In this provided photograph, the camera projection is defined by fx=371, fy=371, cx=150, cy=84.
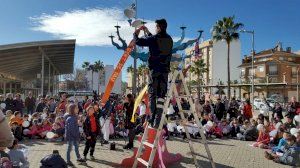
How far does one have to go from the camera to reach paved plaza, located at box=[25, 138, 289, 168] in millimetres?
10641

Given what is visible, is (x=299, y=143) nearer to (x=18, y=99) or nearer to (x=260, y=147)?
(x=260, y=147)

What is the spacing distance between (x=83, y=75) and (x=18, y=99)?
8232 centimetres

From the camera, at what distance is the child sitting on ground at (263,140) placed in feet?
47.7

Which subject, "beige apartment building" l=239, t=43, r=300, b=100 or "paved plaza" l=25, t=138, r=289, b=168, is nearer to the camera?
"paved plaza" l=25, t=138, r=289, b=168

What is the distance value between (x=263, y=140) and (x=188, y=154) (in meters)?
4.34

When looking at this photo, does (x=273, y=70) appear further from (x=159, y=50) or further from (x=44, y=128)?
(x=159, y=50)

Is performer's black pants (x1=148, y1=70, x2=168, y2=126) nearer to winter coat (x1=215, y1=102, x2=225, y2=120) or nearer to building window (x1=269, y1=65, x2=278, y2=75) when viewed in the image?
winter coat (x1=215, y1=102, x2=225, y2=120)

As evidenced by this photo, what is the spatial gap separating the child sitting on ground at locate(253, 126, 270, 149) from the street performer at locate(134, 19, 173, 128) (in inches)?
330

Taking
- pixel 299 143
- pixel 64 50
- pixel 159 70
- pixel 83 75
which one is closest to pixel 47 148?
pixel 159 70

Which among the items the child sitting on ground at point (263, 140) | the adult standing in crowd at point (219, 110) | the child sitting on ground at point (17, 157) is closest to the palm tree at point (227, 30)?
the adult standing in crowd at point (219, 110)

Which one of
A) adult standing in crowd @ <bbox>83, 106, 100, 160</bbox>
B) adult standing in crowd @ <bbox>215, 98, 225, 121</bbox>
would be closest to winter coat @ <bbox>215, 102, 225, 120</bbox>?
adult standing in crowd @ <bbox>215, 98, 225, 121</bbox>

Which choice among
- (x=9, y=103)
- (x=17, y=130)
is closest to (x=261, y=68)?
(x=9, y=103)

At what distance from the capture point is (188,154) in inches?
477

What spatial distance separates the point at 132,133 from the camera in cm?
1320
